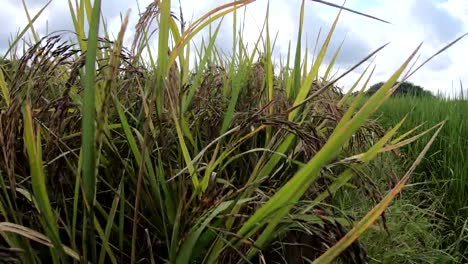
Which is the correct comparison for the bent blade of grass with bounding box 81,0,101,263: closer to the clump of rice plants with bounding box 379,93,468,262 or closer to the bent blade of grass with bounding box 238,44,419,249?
the bent blade of grass with bounding box 238,44,419,249

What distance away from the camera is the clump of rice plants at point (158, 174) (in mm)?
A: 1118

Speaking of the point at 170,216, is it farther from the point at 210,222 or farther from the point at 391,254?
the point at 391,254

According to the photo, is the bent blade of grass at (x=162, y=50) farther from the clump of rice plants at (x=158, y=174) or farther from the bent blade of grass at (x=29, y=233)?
the bent blade of grass at (x=29, y=233)

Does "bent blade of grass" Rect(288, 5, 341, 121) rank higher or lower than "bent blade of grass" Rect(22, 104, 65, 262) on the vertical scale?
higher

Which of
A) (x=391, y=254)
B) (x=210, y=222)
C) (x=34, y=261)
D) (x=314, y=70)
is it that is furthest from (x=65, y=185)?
(x=391, y=254)

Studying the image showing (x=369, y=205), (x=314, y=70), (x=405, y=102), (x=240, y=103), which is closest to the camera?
(x=314, y=70)

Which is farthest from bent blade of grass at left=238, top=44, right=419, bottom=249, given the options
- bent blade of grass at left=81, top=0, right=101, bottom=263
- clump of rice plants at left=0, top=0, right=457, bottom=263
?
bent blade of grass at left=81, top=0, right=101, bottom=263

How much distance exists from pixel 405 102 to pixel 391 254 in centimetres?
469

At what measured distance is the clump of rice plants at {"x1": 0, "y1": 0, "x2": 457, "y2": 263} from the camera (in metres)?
1.12

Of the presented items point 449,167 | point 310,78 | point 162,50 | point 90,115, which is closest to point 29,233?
point 90,115

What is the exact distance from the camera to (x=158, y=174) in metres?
1.27

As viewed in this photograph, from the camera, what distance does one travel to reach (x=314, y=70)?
1.52m

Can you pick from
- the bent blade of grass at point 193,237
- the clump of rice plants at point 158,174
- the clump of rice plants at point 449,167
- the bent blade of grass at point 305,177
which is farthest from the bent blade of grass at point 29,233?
the clump of rice plants at point 449,167

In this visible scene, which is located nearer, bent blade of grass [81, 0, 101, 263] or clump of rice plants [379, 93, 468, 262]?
bent blade of grass [81, 0, 101, 263]
